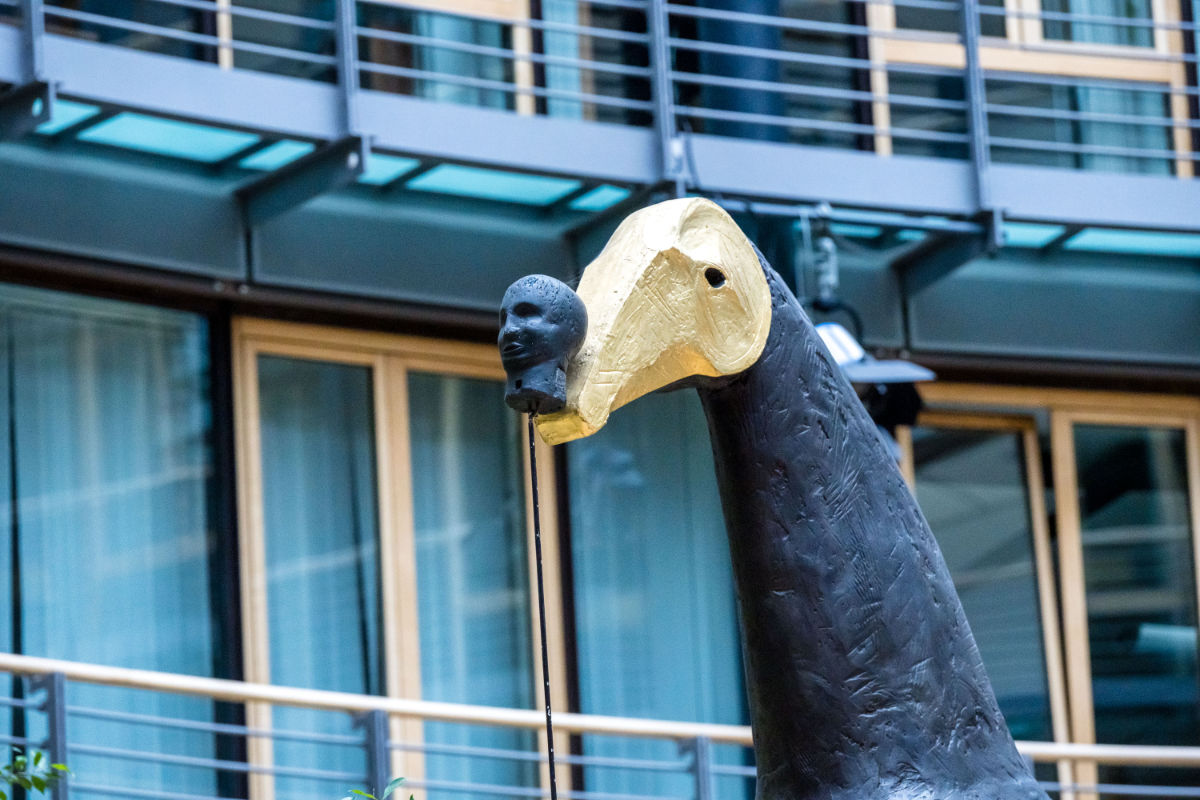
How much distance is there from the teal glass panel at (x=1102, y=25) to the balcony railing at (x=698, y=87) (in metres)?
0.01

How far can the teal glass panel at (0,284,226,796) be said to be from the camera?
298 inches

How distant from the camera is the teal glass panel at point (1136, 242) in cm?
953

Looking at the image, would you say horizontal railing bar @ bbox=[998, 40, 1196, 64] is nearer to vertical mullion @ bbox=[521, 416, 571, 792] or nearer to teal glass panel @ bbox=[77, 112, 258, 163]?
vertical mullion @ bbox=[521, 416, 571, 792]

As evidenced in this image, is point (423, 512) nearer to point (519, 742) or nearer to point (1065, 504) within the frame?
point (519, 742)

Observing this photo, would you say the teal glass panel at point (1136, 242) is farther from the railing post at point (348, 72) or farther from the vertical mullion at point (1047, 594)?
the railing post at point (348, 72)

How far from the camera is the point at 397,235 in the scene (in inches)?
328

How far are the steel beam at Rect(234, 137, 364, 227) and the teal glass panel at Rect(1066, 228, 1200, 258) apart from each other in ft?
12.9

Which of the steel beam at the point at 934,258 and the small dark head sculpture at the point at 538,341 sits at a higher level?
the steel beam at the point at 934,258

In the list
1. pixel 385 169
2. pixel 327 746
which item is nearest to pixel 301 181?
pixel 385 169

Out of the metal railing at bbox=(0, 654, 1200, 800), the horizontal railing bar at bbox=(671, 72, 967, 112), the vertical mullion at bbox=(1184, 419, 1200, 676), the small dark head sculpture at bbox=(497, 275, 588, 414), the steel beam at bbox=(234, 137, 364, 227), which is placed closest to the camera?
the small dark head sculpture at bbox=(497, 275, 588, 414)

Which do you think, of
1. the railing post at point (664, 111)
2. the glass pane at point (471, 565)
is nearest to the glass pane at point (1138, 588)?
the glass pane at point (471, 565)

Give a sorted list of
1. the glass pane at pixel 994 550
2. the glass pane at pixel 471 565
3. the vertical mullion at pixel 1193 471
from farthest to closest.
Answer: the vertical mullion at pixel 1193 471
the glass pane at pixel 994 550
the glass pane at pixel 471 565

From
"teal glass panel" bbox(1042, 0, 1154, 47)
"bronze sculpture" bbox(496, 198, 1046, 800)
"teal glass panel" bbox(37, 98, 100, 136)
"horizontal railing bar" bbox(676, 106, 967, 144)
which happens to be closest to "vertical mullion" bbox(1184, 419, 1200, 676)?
"teal glass panel" bbox(1042, 0, 1154, 47)

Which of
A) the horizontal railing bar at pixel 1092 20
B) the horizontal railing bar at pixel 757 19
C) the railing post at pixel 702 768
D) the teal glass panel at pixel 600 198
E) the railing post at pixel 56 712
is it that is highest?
the horizontal railing bar at pixel 1092 20
